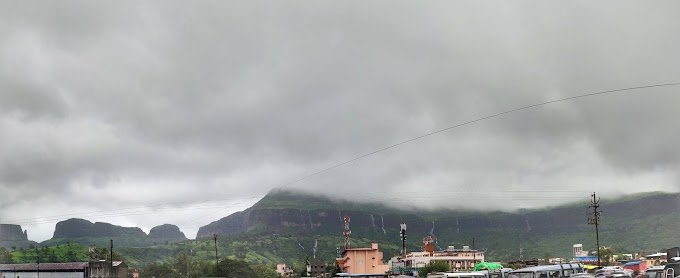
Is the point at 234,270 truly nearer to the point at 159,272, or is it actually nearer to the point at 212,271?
the point at 212,271

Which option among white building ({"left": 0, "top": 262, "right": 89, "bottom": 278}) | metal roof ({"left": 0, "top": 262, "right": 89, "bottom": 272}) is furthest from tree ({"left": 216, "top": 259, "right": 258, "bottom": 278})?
metal roof ({"left": 0, "top": 262, "right": 89, "bottom": 272})

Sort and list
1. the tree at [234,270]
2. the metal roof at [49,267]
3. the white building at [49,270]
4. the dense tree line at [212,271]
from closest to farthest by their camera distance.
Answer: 1. the tree at [234,270]
2. the white building at [49,270]
3. the dense tree line at [212,271]
4. the metal roof at [49,267]

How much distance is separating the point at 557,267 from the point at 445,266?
140241 mm

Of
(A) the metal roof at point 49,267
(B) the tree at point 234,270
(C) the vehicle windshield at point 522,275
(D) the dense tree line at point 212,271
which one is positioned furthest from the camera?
(A) the metal roof at point 49,267

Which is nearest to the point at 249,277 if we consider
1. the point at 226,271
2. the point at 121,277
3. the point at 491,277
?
the point at 226,271

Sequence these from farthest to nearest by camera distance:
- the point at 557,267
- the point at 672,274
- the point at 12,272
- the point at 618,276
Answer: the point at 12,272
the point at 557,267
the point at 618,276
the point at 672,274

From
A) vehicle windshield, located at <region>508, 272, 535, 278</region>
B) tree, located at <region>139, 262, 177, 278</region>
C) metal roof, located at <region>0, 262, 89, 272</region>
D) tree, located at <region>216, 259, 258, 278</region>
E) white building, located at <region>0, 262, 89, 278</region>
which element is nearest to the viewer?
vehicle windshield, located at <region>508, 272, 535, 278</region>

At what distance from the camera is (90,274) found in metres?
170

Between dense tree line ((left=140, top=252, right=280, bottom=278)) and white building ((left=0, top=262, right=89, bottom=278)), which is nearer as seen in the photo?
white building ((left=0, top=262, right=89, bottom=278))

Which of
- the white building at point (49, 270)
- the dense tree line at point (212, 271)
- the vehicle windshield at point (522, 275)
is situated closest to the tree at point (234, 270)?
the dense tree line at point (212, 271)

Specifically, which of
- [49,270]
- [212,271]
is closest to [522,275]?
[212,271]

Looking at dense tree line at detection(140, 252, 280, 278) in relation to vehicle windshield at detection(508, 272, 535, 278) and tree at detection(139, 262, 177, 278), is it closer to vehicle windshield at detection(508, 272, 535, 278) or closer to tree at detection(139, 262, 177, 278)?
tree at detection(139, 262, 177, 278)

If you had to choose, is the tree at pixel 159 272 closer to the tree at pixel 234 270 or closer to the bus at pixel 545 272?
the tree at pixel 234 270

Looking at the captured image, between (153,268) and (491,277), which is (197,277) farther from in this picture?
(491,277)
